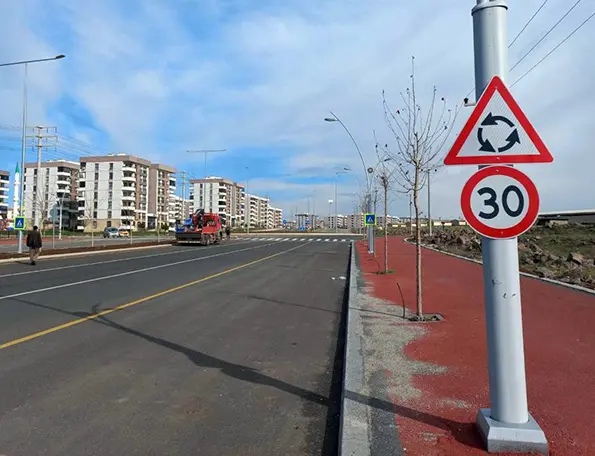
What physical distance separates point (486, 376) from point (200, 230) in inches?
1469

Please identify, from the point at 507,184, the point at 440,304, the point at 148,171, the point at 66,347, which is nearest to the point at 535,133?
the point at 507,184

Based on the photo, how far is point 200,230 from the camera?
40750 mm

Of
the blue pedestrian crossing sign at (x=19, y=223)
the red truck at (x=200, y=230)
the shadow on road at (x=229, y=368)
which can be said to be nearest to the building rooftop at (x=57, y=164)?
the red truck at (x=200, y=230)

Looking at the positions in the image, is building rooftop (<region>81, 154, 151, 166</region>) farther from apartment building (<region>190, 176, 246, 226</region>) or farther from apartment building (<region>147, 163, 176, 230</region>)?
apartment building (<region>190, 176, 246, 226</region>)

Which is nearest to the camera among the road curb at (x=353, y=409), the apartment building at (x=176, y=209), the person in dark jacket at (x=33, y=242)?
the road curb at (x=353, y=409)

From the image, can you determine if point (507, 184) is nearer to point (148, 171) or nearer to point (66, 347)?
point (66, 347)

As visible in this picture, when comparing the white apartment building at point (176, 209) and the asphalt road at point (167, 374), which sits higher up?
the white apartment building at point (176, 209)

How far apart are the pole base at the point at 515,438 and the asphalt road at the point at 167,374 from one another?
1232 millimetres

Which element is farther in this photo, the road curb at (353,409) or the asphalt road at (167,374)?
the asphalt road at (167,374)

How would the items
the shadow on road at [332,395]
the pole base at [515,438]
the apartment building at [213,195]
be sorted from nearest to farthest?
1. the pole base at [515,438]
2. the shadow on road at [332,395]
3. the apartment building at [213,195]

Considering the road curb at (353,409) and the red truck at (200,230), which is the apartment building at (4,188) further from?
the road curb at (353,409)

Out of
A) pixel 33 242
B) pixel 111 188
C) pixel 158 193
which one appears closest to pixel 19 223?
pixel 33 242

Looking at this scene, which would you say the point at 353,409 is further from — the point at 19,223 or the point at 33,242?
the point at 19,223

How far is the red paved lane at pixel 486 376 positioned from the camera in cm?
355
